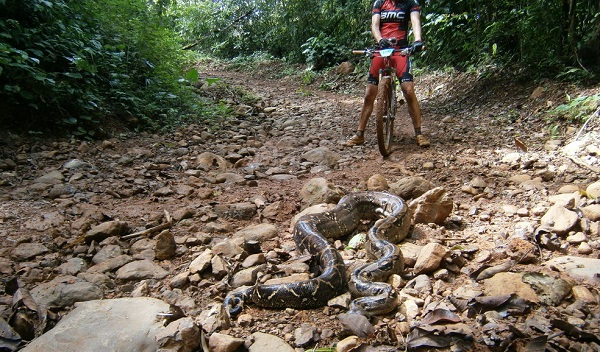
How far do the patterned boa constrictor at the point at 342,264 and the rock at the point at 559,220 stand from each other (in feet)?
4.31

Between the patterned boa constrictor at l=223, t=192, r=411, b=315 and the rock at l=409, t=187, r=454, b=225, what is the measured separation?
18 cm

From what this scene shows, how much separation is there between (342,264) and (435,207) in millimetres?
1393

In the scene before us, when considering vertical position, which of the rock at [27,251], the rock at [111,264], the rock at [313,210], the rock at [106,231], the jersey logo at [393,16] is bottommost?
the rock at [313,210]

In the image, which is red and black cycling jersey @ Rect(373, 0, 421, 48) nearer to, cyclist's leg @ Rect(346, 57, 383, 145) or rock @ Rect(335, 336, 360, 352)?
cyclist's leg @ Rect(346, 57, 383, 145)

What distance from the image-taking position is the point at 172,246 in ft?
13.1

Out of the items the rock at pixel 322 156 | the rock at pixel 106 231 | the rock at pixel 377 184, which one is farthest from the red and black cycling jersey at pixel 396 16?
the rock at pixel 106 231

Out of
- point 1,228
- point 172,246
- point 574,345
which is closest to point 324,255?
point 172,246

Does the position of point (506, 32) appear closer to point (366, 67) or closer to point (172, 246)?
point (366, 67)

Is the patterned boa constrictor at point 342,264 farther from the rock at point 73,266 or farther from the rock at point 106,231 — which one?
the rock at point 106,231

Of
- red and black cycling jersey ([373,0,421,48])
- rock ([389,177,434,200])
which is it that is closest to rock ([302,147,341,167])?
rock ([389,177,434,200])

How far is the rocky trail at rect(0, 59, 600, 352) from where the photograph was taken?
8.36ft

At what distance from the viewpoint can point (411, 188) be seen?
5051mm

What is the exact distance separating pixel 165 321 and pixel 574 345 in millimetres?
2400

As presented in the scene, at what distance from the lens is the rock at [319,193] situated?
205 inches
